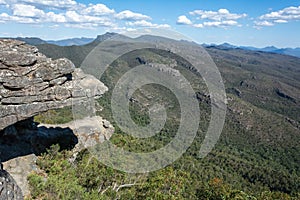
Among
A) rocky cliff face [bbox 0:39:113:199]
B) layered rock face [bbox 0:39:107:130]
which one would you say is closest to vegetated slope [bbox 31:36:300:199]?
rocky cliff face [bbox 0:39:113:199]

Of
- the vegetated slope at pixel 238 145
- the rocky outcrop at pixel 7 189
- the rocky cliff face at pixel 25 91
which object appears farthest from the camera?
the vegetated slope at pixel 238 145

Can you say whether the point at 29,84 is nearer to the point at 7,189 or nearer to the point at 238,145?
the point at 7,189

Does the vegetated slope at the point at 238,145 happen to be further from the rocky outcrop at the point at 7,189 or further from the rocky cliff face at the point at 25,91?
the rocky outcrop at the point at 7,189

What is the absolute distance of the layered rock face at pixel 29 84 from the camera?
14500mm

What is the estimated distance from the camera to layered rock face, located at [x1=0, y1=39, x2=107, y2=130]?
14500 mm

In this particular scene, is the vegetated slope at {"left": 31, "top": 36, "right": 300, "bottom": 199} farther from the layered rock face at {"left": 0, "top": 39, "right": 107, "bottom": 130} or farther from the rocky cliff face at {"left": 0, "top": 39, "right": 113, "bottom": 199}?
the layered rock face at {"left": 0, "top": 39, "right": 107, "bottom": 130}

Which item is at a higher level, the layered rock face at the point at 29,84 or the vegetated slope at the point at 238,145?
the layered rock face at the point at 29,84

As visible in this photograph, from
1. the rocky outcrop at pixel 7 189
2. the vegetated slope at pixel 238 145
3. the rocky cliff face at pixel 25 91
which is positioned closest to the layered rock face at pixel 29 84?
the rocky cliff face at pixel 25 91

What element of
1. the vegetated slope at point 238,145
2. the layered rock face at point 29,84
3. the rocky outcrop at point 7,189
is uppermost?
the layered rock face at point 29,84

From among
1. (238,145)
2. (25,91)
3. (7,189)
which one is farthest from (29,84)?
(238,145)

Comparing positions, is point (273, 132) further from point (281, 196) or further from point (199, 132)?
point (281, 196)

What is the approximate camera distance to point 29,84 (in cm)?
1498

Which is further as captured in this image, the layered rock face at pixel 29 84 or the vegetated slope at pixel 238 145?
the vegetated slope at pixel 238 145

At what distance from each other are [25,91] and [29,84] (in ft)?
1.41
